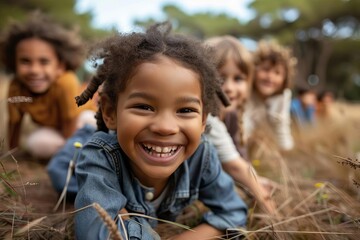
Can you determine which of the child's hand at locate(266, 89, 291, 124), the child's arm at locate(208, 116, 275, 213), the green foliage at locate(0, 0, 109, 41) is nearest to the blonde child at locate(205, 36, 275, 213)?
the child's arm at locate(208, 116, 275, 213)

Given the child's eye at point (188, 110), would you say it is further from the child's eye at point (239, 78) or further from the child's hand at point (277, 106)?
the child's hand at point (277, 106)

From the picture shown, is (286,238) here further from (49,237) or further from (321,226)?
(49,237)

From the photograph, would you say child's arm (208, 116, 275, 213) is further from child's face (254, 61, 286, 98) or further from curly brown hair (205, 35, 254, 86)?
child's face (254, 61, 286, 98)

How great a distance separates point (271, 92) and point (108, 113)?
253cm

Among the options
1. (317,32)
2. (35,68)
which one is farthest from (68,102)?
(317,32)

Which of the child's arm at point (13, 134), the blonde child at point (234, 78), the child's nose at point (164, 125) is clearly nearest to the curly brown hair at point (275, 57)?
the blonde child at point (234, 78)

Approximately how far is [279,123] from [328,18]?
19308 millimetres

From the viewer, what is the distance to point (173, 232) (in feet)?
5.54

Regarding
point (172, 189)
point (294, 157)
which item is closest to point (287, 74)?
point (294, 157)

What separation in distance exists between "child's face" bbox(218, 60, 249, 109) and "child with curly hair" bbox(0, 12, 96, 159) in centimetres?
120

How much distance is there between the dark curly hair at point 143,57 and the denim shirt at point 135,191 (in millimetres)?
222

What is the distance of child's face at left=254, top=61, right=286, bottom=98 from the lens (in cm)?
373

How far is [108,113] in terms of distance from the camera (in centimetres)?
158

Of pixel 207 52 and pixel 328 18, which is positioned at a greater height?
pixel 328 18
